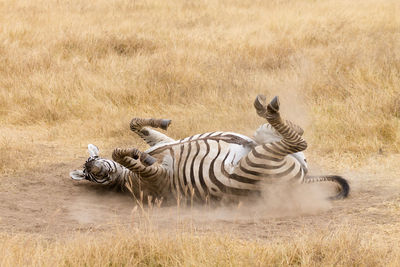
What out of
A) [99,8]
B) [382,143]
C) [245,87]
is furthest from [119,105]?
[99,8]

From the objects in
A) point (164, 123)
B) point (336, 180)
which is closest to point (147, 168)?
A: point (164, 123)

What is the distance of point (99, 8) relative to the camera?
13.3 m

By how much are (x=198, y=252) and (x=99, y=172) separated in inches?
78.8

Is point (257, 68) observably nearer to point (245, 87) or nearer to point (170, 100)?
point (245, 87)

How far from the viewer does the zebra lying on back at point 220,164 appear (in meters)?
4.34

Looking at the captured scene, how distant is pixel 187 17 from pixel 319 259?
9.82 metres

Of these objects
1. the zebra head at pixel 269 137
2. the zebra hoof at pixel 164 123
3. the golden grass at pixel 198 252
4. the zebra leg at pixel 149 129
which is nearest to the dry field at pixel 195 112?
the golden grass at pixel 198 252

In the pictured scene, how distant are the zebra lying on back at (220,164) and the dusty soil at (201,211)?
143mm

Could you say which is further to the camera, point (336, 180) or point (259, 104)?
point (336, 180)

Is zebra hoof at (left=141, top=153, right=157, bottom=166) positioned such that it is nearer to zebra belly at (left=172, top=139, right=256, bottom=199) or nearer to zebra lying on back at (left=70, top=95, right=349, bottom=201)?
zebra lying on back at (left=70, top=95, right=349, bottom=201)

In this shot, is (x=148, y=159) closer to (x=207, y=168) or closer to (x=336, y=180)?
(x=207, y=168)

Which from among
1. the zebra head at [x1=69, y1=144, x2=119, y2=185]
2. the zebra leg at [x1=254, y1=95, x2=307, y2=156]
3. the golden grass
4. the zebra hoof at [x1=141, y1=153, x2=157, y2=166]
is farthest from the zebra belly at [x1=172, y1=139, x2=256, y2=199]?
the golden grass

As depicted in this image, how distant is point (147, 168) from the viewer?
462 cm

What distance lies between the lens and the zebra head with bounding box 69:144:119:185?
495 cm
